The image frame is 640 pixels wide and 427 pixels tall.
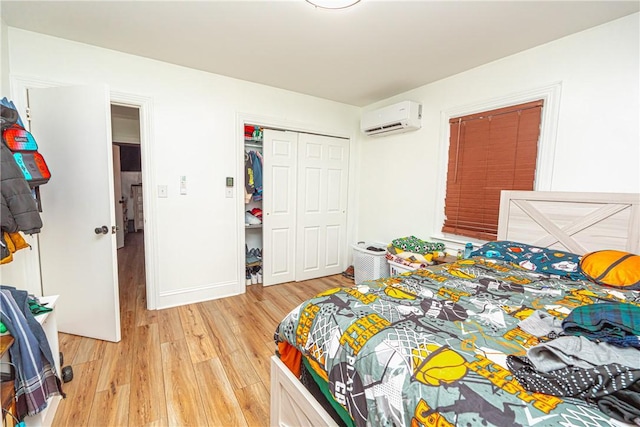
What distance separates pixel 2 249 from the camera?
1.37 meters

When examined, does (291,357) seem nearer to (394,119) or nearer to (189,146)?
(189,146)

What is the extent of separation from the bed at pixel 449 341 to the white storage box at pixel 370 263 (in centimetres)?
127

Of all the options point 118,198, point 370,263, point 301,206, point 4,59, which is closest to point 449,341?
point 370,263

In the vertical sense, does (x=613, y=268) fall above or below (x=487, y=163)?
below

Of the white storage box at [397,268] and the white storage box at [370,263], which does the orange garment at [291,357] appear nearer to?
the white storage box at [397,268]

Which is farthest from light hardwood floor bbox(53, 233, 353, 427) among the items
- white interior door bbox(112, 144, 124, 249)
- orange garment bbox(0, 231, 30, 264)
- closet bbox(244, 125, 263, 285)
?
white interior door bbox(112, 144, 124, 249)

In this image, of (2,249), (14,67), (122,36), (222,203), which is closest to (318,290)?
(222,203)

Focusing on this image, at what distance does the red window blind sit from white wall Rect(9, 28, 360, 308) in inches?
77.4

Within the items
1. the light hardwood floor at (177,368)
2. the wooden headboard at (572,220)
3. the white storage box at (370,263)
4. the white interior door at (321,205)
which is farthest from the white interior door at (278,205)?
the wooden headboard at (572,220)

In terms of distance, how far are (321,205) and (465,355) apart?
9.94 ft

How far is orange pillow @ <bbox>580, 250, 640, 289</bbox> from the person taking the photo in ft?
5.16

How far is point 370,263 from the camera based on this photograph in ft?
10.9

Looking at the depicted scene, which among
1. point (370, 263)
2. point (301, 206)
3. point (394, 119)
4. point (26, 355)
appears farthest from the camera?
point (301, 206)

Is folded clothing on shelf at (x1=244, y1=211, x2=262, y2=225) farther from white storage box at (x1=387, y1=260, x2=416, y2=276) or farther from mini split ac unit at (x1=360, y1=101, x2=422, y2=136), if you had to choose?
mini split ac unit at (x1=360, y1=101, x2=422, y2=136)
